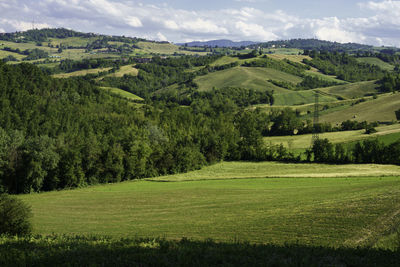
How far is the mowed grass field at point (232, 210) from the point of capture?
27.1 metres

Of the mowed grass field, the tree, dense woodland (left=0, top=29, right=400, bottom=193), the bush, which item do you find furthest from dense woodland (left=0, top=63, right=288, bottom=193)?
the bush

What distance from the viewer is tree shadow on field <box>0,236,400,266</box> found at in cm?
1323

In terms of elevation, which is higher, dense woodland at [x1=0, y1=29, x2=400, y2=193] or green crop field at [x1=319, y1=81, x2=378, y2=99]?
green crop field at [x1=319, y1=81, x2=378, y2=99]

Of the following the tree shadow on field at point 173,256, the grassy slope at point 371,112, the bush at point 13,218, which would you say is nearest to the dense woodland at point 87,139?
the grassy slope at point 371,112

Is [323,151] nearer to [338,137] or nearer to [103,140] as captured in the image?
[338,137]

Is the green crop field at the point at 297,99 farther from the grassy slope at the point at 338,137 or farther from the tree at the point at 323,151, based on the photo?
the tree at the point at 323,151

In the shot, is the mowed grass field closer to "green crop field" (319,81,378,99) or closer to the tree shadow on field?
the tree shadow on field

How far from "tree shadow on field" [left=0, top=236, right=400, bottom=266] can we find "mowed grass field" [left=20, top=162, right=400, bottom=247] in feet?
13.7

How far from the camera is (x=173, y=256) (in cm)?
1406

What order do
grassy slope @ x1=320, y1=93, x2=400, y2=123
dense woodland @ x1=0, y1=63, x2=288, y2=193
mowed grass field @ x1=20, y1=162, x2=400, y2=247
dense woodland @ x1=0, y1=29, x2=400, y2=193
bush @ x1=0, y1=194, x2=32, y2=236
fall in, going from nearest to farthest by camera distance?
bush @ x1=0, y1=194, x2=32, y2=236
mowed grass field @ x1=20, y1=162, x2=400, y2=247
dense woodland @ x1=0, y1=63, x2=288, y2=193
dense woodland @ x1=0, y1=29, x2=400, y2=193
grassy slope @ x1=320, y1=93, x2=400, y2=123

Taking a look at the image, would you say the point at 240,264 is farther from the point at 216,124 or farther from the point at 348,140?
the point at 216,124

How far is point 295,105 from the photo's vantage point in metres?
179

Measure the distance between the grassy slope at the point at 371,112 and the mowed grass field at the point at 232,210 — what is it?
5880 cm

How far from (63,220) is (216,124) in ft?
291
